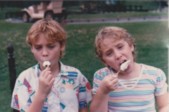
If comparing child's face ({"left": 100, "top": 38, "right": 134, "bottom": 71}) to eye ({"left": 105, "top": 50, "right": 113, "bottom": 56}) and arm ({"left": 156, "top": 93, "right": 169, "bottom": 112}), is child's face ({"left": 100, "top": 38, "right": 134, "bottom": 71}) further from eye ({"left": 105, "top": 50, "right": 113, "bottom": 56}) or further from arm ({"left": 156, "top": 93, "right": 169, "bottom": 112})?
arm ({"left": 156, "top": 93, "right": 169, "bottom": 112})

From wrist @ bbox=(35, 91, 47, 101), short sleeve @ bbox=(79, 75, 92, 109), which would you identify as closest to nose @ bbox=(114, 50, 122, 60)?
short sleeve @ bbox=(79, 75, 92, 109)

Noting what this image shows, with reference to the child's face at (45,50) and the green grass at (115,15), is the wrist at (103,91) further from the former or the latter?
the green grass at (115,15)

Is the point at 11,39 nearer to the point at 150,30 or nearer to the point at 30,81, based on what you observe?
the point at 150,30

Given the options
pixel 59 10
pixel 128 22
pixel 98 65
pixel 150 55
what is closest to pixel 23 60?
pixel 98 65

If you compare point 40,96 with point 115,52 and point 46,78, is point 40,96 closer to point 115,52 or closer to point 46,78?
point 46,78

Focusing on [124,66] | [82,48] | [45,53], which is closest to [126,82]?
[124,66]

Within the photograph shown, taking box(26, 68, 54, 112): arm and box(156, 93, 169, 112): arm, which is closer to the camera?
box(26, 68, 54, 112): arm

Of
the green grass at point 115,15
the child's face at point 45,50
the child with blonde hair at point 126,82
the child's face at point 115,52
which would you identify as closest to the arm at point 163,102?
the child with blonde hair at point 126,82
